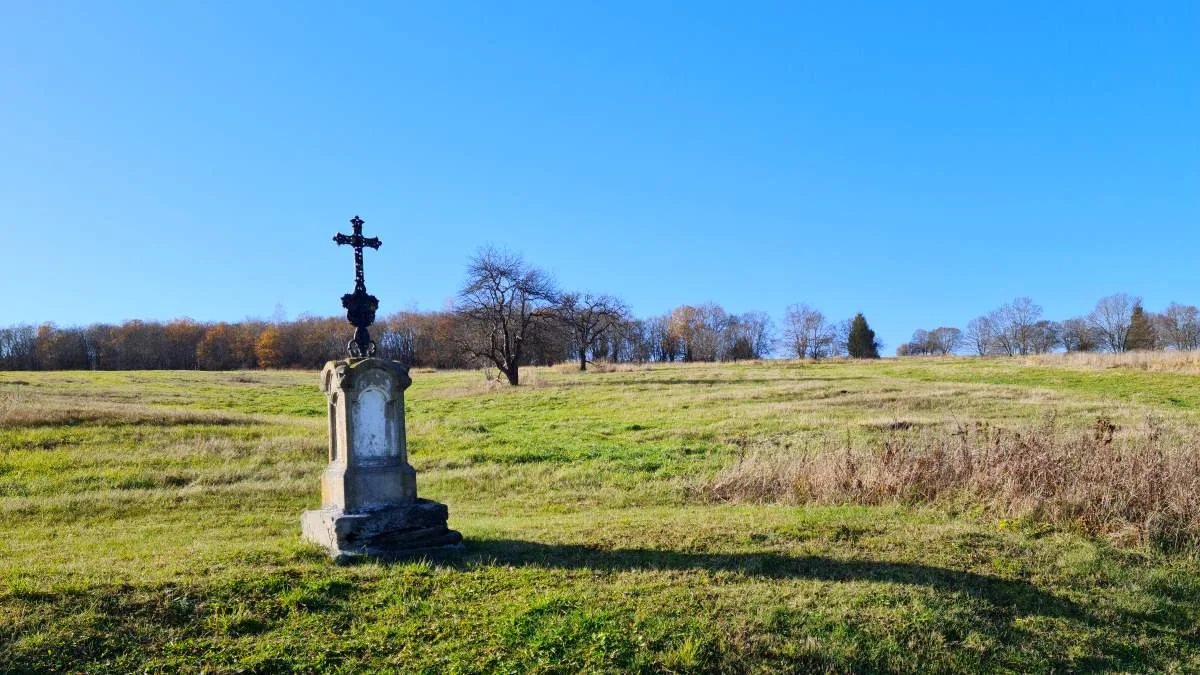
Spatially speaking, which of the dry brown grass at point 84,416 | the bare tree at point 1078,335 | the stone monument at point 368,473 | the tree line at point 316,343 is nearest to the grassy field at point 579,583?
the stone monument at point 368,473

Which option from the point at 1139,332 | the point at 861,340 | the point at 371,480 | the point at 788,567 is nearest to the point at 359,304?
the point at 371,480

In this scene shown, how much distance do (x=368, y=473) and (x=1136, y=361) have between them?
42806mm

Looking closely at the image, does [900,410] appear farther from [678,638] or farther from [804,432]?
[678,638]

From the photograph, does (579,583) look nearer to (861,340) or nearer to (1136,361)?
(1136,361)

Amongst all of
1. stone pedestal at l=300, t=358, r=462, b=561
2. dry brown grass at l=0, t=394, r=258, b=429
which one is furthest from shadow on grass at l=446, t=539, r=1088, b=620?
dry brown grass at l=0, t=394, r=258, b=429

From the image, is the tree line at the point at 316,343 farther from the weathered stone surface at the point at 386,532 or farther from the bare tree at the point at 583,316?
the weathered stone surface at the point at 386,532

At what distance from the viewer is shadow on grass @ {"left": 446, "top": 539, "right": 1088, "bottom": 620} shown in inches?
249

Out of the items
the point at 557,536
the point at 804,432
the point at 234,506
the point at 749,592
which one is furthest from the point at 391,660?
the point at 804,432

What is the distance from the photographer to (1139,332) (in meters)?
78.3

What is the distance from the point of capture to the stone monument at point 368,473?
7664 mm

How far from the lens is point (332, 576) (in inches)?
257

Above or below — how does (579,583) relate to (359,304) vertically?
below

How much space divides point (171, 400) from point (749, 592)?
30.7m

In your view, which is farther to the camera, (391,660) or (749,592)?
(749,592)
